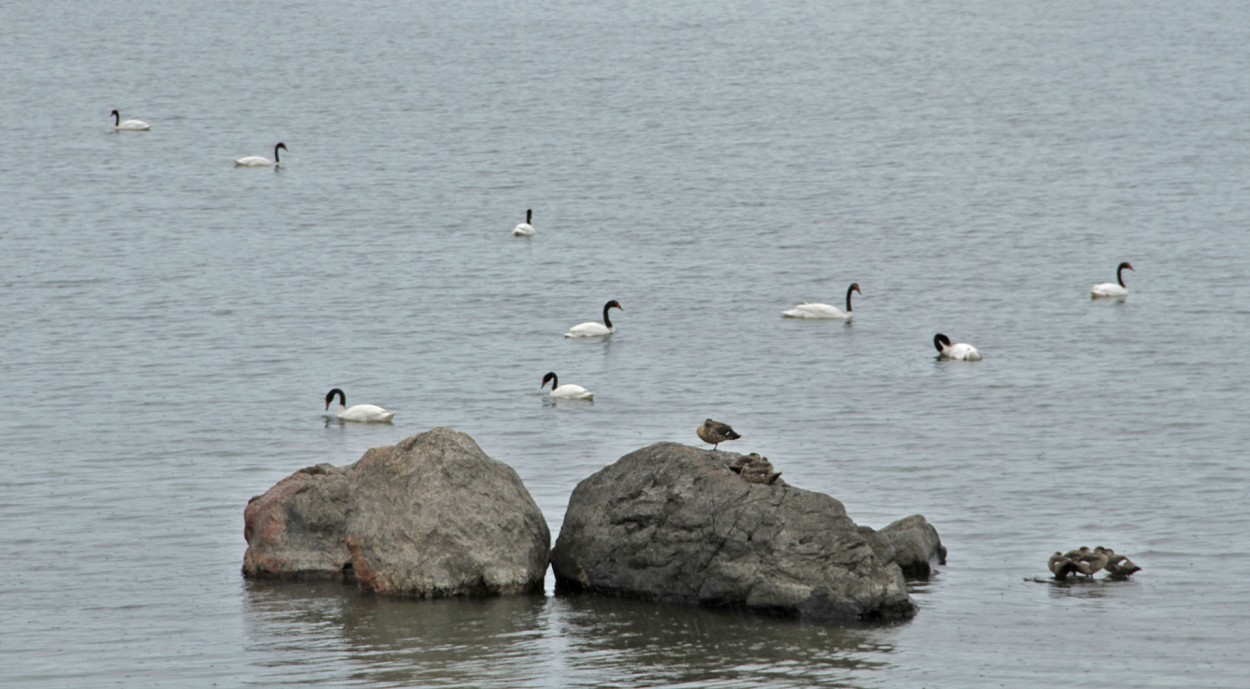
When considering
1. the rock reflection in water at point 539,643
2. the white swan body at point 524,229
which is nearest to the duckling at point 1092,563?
the rock reflection in water at point 539,643

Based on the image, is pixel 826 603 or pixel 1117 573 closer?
pixel 826 603

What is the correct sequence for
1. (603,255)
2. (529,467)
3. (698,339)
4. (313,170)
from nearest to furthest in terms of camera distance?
(529,467), (698,339), (603,255), (313,170)

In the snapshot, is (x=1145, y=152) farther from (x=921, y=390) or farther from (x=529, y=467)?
(x=529, y=467)

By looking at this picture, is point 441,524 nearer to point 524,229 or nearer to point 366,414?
point 366,414

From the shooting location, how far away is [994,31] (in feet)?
366

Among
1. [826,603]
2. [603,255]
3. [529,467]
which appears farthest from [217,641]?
[603,255]

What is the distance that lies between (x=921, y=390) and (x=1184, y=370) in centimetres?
615

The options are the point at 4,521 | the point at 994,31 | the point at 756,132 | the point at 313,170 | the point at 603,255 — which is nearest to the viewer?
the point at 4,521

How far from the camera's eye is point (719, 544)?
19.2 m

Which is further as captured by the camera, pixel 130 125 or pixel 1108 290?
pixel 130 125

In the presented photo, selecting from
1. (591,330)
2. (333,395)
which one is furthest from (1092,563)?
(591,330)

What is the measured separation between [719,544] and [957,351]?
65.3 feet

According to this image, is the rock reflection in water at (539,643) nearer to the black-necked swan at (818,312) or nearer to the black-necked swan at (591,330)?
the black-necked swan at (591,330)

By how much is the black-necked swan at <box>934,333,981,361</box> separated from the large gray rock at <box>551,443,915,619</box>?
18.9 metres
